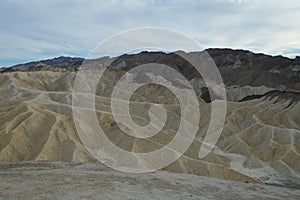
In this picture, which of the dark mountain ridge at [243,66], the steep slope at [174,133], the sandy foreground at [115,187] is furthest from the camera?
the dark mountain ridge at [243,66]

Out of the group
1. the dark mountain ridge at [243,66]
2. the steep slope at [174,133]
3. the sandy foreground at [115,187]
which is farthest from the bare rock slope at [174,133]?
the dark mountain ridge at [243,66]

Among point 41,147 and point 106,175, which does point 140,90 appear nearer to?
point 41,147

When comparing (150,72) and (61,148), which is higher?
(150,72)

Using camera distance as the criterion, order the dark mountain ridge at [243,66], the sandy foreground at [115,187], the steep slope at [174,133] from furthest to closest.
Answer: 1. the dark mountain ridge at [243,66]
2. the steep slope at [174,133]
3. the sandy foreground at [115,187]

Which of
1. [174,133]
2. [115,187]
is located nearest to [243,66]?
[174,133]

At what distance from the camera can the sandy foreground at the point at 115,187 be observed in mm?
10703

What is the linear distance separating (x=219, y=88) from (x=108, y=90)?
30.9 m

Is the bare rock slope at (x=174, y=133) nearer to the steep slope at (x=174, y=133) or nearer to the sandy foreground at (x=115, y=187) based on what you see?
the steep slope at (x=174, y=133)

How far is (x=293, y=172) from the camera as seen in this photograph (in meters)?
41.6

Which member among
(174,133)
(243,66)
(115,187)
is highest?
(243,66)

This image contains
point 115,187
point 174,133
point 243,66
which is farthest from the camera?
point 243,66

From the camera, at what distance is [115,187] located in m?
Answer: 11.7

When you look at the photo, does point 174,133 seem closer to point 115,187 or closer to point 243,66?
point 115,187

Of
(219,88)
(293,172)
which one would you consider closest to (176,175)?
(293,172)
